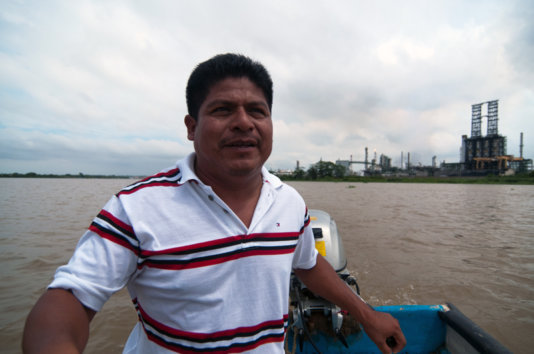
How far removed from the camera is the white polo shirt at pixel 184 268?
0.82 meters

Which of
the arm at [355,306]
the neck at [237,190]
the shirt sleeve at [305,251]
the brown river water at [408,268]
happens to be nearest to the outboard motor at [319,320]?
the arm at [355,306]

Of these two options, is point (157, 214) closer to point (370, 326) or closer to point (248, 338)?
point (248, 338)

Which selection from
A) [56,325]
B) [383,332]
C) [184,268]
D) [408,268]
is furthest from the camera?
[408,268]

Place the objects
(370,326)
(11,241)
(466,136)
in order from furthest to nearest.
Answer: (466,136) < (11,241) < (370,326)

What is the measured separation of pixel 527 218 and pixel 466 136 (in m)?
60.6

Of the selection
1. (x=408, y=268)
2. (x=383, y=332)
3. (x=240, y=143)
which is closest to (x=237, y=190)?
(x=240, y=143)

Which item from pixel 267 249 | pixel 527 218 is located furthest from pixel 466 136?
pixel 267 249

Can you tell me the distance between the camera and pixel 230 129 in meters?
1.01

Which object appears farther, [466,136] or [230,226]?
[466,136]

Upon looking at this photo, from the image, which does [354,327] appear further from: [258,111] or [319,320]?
[258,111]

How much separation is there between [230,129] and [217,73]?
0.25 metres

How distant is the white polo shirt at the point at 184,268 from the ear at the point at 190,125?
144mm

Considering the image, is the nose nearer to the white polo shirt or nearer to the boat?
the white polo shirt

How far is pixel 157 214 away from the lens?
0.92m
